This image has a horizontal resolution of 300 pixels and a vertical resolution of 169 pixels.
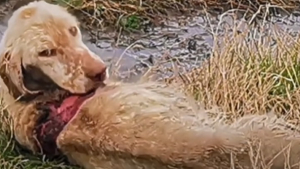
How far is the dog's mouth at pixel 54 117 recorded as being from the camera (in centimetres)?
319

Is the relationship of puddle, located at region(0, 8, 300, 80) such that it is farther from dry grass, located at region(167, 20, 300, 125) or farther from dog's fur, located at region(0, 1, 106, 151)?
dog's fur, located at region(0, 1, 106, 151)

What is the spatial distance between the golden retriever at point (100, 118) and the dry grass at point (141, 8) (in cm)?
172

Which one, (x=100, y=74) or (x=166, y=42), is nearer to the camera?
(x=100, y=74)

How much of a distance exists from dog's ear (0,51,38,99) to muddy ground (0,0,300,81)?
77 cm

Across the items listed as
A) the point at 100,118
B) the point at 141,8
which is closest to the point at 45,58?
the point at 100,118

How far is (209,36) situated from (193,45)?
0.42 feet

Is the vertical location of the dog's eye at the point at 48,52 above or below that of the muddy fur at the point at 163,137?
above

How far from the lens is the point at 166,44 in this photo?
4.87 m

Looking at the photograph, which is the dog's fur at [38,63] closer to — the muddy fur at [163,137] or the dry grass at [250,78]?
the muddy fur at [163,137]

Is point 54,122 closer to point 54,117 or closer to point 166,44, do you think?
Result: point 54,117

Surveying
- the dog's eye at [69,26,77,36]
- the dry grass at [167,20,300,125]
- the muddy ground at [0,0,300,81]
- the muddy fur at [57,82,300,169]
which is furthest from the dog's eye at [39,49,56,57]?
the muddy ground at [0,0,300,81]

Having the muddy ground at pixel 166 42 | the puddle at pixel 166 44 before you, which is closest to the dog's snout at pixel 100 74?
the muddy ground at pixel 166 42

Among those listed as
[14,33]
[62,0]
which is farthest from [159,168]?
[62,0]

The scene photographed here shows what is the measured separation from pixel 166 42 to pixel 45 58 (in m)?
1.72
